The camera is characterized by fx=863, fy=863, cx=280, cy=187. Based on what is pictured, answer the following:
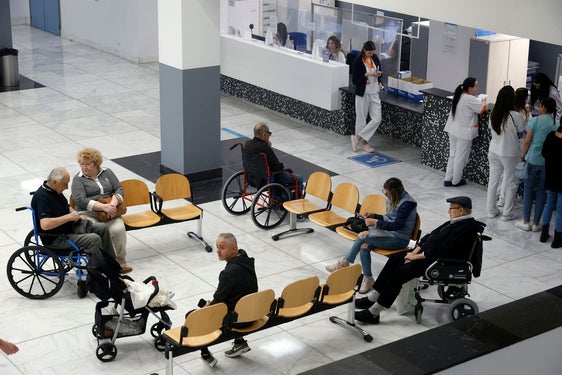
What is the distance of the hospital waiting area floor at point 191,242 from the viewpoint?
750 centimetres

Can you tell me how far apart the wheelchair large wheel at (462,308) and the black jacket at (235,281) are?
6.88ft

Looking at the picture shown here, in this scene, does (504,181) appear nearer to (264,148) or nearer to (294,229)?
(294,229)

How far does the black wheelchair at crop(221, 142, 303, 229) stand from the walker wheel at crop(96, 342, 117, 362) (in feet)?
10.6

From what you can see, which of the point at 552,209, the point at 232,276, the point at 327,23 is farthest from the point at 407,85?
the point at 232,276

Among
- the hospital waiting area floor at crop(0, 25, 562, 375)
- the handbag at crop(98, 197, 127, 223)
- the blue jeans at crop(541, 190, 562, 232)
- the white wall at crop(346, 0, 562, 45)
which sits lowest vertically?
the hospital waiting area floor at crop(0, 25, 562, 375)

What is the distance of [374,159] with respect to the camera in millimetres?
13133

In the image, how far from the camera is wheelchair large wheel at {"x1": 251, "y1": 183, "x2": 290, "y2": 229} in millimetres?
10172

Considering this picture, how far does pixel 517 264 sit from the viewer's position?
376 inches

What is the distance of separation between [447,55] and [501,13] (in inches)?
345

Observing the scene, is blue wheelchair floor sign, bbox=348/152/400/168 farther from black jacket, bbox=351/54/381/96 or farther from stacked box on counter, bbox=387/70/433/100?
stacked box on counter, bbox=387/70/433/100

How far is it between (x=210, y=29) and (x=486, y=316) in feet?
25.0

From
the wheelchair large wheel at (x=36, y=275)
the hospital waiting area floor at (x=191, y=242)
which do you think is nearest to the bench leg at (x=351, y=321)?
the hospital waiting area floor at (x=191, y=242)

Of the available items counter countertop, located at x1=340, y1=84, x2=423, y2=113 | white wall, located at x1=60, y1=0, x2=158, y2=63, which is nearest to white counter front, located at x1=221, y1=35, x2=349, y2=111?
counter countertop, located at x1=340, y1=84, x2=423, y2=113

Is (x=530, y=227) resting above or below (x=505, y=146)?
below
